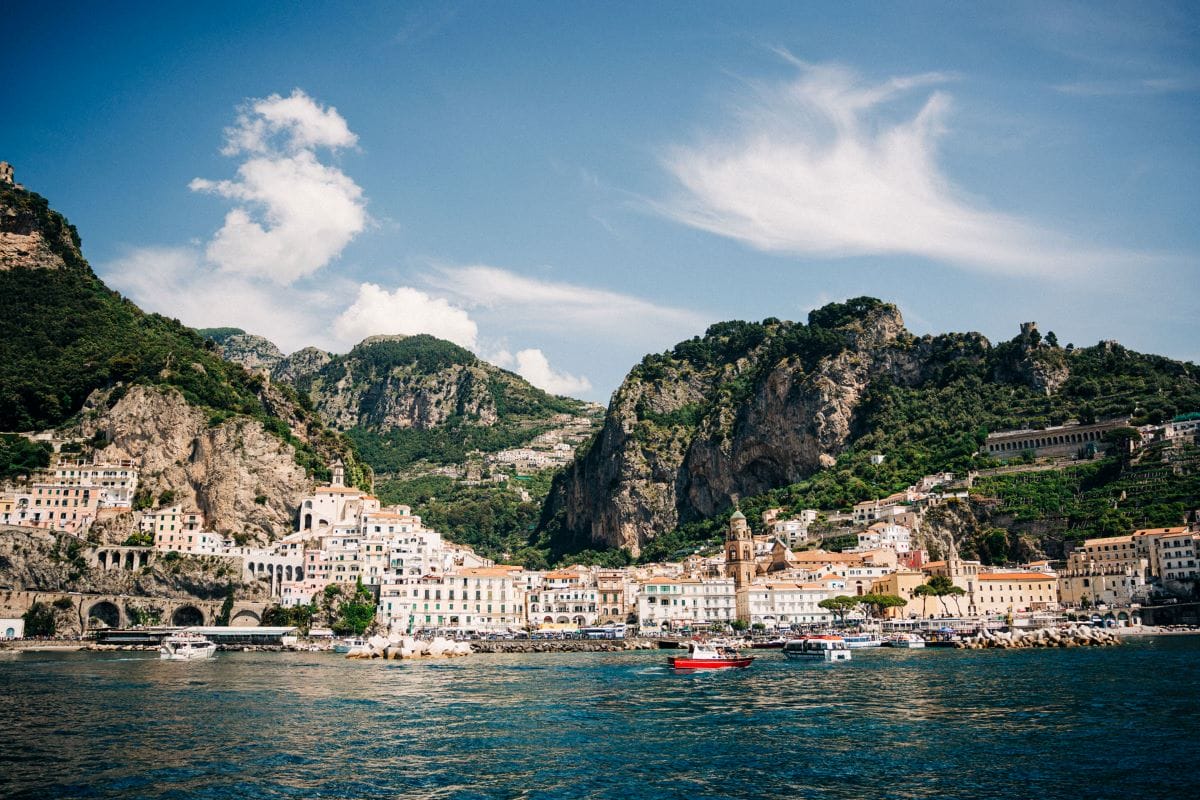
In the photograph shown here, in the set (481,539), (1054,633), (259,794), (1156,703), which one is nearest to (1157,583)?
(1054,633)

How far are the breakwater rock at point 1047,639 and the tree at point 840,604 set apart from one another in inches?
628

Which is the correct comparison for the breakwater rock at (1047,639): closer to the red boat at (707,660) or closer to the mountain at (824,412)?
the red boat at (707,660)

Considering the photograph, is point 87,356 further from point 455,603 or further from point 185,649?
point 185,649

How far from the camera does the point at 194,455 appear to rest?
309 ft

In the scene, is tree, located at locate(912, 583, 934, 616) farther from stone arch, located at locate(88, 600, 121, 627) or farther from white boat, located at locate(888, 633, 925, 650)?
stone arch, located at locate(88, 600, 121, 627)

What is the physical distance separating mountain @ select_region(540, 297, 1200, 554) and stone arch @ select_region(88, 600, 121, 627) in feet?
254

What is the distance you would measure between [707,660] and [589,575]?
50.0 metres

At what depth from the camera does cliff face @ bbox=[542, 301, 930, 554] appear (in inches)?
5522

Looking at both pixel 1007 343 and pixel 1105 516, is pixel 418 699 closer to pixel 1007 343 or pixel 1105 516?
pixel 1105 516

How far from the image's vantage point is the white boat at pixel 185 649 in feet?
210

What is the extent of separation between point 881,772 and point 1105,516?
7902cm

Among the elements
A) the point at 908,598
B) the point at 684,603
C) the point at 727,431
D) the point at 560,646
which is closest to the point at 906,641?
the point at 908,598

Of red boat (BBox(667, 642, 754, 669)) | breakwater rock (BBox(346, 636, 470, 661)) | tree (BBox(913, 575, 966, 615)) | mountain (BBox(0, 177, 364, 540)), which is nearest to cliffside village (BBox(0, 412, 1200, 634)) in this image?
tree (BBox(913, 575, 966, 615))

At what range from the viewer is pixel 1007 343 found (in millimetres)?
134000
